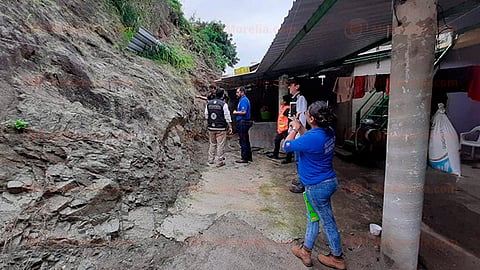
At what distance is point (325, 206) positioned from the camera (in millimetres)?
2232

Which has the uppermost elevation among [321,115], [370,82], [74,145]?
[370,82]

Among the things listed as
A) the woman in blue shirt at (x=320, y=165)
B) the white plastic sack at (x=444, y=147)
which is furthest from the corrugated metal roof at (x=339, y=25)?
the white plastic sack at (x=444, y=147)

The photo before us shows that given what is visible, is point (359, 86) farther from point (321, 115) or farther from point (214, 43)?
point (214, 43)

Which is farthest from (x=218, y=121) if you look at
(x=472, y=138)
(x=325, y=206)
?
(x=472, y=138)

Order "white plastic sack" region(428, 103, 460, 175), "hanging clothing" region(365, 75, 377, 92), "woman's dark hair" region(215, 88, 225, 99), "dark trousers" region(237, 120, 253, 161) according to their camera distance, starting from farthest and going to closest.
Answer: "dark trousers" region(237, 120, 253, 161) < "woman's dark hair" region(215, 88, 225, 99) < "hanging clothing" region(365, 75, 377, 92) < "white plastic sack" region(428, 103, 460, 175)

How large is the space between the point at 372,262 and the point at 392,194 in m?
0.75

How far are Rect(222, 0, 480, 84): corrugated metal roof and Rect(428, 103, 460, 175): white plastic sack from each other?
1.53 meters

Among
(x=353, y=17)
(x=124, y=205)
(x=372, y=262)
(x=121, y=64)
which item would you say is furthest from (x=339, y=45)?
(x=124, y=205)

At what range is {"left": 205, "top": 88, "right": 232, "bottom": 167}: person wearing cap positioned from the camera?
504 cm

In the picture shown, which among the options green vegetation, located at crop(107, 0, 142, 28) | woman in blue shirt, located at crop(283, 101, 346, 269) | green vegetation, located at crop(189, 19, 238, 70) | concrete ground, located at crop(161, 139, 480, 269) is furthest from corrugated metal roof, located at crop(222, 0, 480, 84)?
green vegetation, located at crop(189, 19, 238, 70)

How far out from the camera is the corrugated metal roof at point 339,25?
284 centimetres

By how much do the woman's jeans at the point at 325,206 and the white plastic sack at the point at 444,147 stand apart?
54.1 inches

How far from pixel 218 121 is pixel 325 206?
3.23 meters

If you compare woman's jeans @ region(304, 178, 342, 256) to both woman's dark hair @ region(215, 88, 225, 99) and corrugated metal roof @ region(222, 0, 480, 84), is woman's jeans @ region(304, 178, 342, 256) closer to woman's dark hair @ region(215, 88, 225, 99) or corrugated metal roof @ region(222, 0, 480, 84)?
corrugated metal roof @ region(222, 0, 480, 84)
